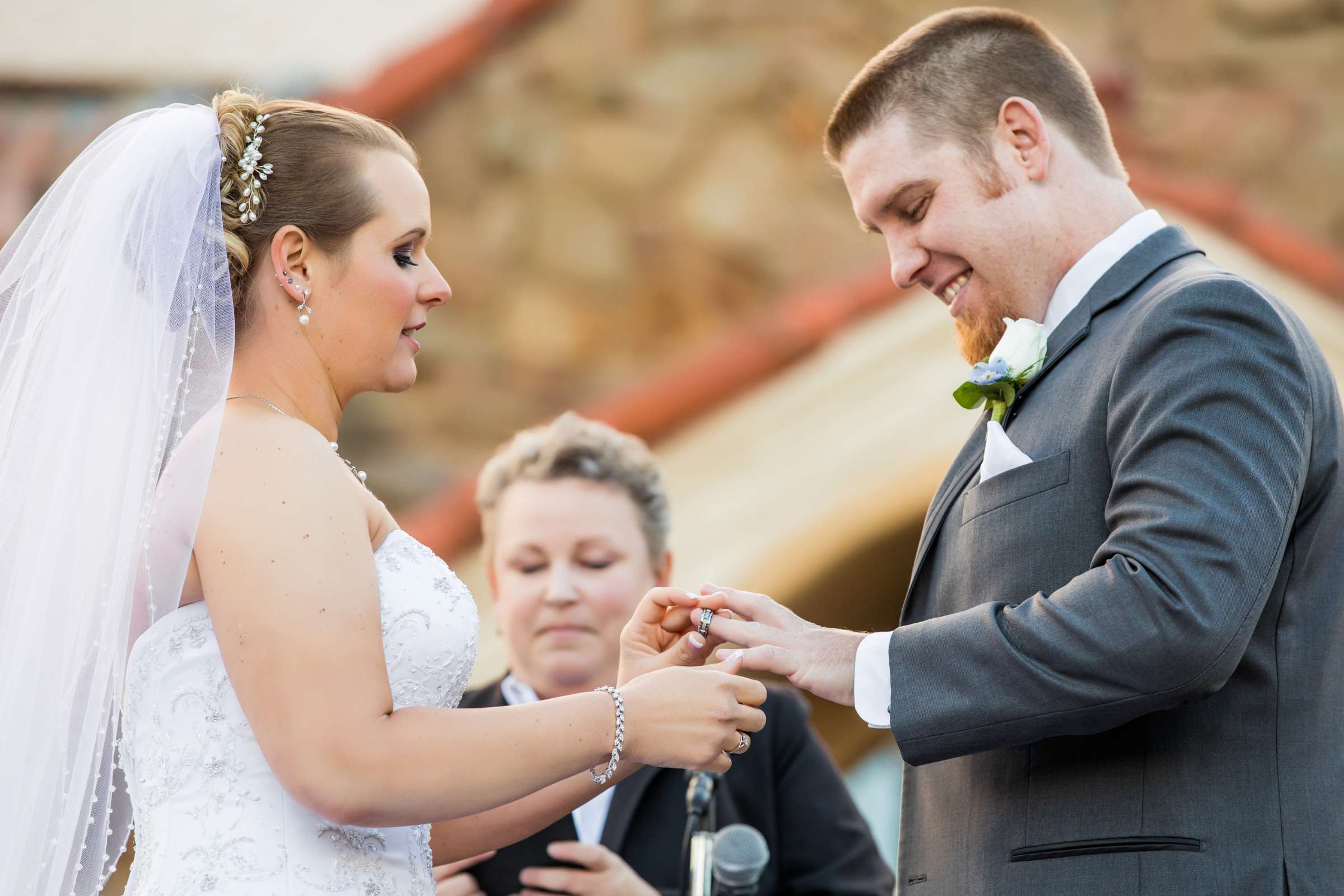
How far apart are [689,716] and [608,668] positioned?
4.12 feet

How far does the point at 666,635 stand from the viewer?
2.81 meters

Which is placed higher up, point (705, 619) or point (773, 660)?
point (705, 619)

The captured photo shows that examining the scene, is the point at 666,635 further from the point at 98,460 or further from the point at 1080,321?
the point at 98,460

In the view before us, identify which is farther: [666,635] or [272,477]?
[666,635]

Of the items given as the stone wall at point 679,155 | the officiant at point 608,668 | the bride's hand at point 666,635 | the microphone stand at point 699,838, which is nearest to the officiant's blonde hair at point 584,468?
the officiant at point 608,668

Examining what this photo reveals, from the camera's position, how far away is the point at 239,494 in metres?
2.18

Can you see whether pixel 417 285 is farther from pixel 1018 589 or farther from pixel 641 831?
pixel 641 831

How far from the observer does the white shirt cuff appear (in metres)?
2.31

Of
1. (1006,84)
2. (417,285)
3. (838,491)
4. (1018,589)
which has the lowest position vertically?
(1018,589)

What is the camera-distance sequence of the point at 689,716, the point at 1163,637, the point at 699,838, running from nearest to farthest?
the point at 1163,637
the point at 689,716
the point at 699,838

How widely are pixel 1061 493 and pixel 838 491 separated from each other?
3267 millimetres

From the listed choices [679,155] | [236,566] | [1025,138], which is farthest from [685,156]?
[236,566]

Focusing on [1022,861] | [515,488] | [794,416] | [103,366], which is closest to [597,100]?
[794,416]

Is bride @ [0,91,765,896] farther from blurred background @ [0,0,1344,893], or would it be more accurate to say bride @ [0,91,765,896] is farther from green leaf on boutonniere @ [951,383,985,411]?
blurred background @ [0,0,1344,893]
